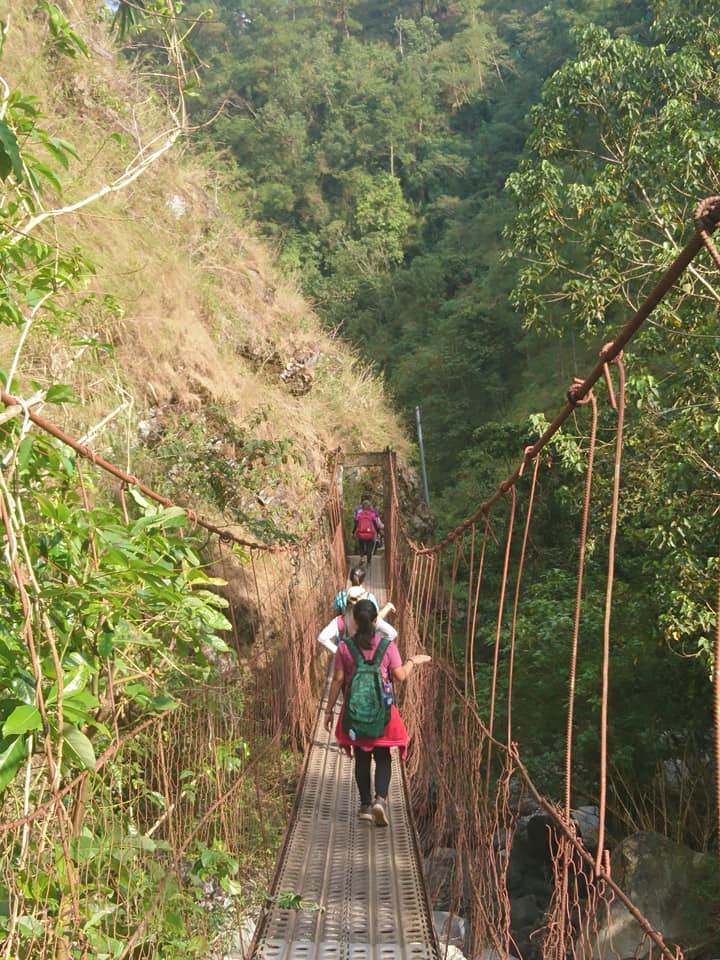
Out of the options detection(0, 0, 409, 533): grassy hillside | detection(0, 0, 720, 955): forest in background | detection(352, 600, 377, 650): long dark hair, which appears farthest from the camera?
detection(0, 0, 409, 533): grassy hillside

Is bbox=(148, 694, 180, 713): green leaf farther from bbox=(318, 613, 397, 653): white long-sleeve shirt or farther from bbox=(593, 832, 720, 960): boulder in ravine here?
bbox=(593, 832, 720, 960): boulder in ravine

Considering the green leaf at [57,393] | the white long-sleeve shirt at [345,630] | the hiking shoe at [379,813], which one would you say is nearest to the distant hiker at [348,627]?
the white long-sleeve shirt at [345,630]

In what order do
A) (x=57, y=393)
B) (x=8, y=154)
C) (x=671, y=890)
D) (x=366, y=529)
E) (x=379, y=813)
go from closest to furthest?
(x=8, y=154) → (x=57, y=393) → (x=379, y=813) → (x=671, y=890) → (x=366, y=529)

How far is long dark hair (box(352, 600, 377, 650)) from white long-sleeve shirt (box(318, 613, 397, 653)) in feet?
0.21

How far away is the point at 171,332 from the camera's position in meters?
6.03

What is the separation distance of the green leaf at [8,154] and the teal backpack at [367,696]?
5.12ft

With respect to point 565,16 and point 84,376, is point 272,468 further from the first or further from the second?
point 565,16

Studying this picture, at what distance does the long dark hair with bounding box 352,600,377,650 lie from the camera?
2.31 m

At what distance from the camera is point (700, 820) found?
4.21 metres

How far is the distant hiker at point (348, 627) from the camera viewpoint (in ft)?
7.96

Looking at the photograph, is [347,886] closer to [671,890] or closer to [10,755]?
[10,755]

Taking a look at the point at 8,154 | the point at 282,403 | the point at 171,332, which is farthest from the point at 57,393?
the point at 282,403

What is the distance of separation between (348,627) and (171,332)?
4010 mm

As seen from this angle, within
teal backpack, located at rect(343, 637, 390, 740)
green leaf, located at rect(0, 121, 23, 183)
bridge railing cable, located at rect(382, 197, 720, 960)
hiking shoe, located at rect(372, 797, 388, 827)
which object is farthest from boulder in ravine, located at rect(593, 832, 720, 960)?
green leaf, located at rect(0, 121, 23, 183)
